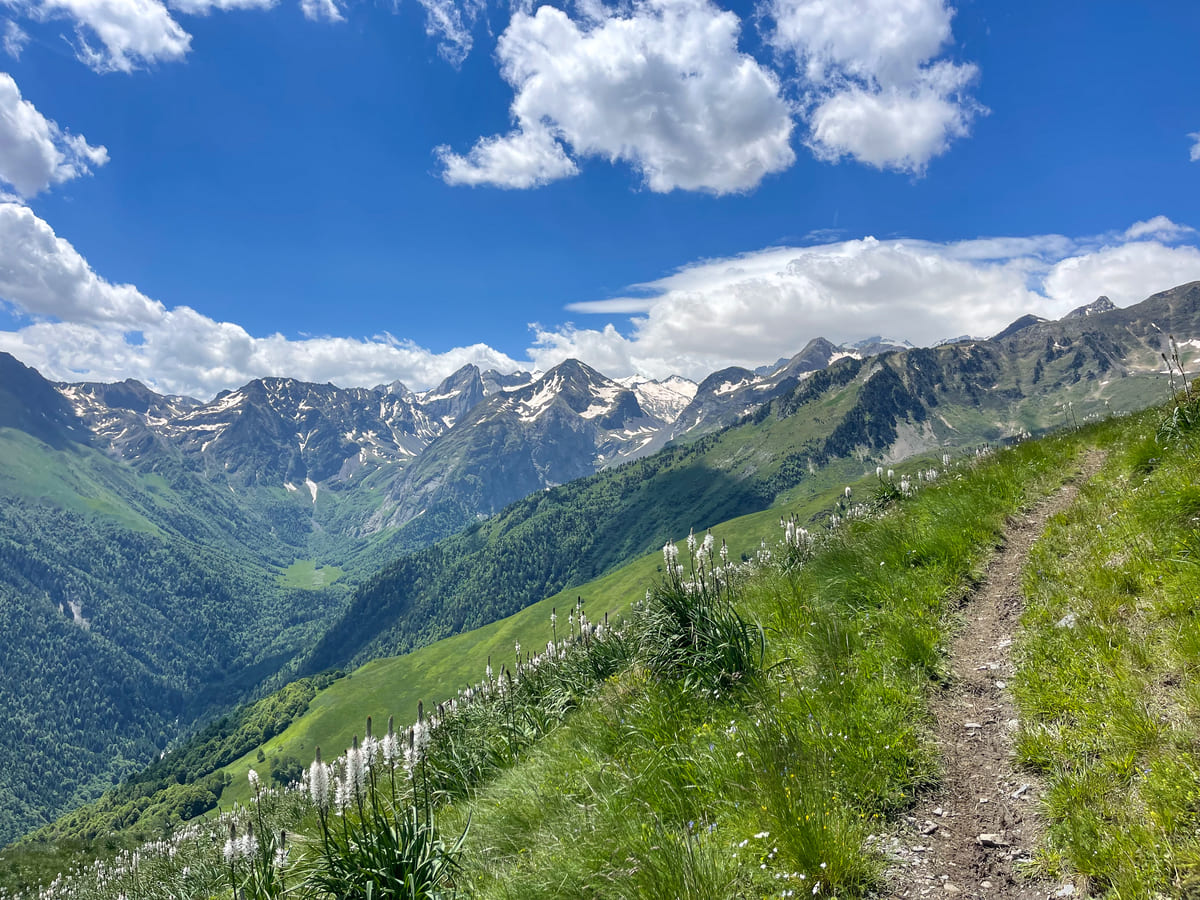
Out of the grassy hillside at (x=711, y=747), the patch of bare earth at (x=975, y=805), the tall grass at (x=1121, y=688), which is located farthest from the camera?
the grassy hillside at (x=711, y=747)

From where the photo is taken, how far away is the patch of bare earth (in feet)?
15.5

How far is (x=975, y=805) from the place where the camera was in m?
5.56

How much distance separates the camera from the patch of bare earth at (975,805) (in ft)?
15.5

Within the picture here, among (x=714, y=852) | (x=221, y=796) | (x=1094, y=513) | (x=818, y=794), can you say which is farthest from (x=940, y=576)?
(x=221, y=796)

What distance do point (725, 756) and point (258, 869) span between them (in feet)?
19.9

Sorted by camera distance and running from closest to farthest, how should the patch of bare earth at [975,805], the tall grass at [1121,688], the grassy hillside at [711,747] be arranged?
the tall grass at [1121,688] < the patch of bare earth at [975,805] < the grassy hillside at [711,747]

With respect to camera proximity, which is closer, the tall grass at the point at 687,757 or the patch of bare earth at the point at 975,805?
the patch of bare earth at the point at 975,805

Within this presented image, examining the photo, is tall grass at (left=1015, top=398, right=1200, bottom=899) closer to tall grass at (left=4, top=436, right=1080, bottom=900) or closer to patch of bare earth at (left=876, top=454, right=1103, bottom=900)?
patch of bare earth at (left=876, top=454, right=1103, bottom=900)

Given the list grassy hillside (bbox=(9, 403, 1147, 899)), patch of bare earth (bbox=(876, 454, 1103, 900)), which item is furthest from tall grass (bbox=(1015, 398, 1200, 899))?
grassy hillside (bbox=(9, 403, 1147, 899))

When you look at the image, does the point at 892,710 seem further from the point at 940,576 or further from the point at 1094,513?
the point at 1094,513

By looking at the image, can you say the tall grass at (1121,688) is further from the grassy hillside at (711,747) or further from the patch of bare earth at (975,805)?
the grassy hillside at (711,747)

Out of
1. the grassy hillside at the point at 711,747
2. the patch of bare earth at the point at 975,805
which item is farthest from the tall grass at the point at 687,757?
the patch of bare earth at the point at 975,805

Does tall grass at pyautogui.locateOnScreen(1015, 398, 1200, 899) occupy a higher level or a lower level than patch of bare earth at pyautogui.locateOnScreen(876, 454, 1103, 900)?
higher

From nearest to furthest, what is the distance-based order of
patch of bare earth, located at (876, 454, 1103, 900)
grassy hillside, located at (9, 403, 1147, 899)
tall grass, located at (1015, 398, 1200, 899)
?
tall grass, located at (1015, 398, 1200, 899), patch of bare earth, located at (876, 454, 1103, 900), grassy hillside, located at (9, 403, 1147, 899)
